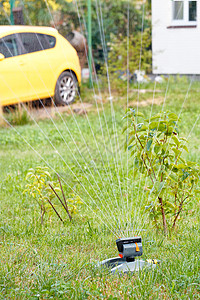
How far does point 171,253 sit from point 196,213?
2.62 ft

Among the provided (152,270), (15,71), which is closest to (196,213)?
(152,270)

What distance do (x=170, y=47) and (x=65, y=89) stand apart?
10.6 feet

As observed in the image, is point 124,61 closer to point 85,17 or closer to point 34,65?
point 85,17

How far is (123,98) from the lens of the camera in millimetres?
8102

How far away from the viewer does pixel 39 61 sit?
6629mm

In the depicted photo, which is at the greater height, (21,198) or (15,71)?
(15,71)

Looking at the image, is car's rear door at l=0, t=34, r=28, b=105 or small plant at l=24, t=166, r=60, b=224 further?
car's rear door at l=0, t=34, r=28, b=105

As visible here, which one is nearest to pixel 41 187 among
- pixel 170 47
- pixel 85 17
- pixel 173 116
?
pixel 173 116

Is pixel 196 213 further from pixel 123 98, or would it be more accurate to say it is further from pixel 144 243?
pixel 123 98

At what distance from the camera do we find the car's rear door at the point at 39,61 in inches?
258

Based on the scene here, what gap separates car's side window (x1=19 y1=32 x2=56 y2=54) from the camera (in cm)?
662

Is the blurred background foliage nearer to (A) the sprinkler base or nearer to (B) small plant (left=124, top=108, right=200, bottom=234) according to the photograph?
(B) small plant (left=124, top=108, right=200, bottom=234)

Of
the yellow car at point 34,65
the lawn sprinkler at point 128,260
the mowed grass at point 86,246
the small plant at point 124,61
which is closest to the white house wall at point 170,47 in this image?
the small plant at point 124,61

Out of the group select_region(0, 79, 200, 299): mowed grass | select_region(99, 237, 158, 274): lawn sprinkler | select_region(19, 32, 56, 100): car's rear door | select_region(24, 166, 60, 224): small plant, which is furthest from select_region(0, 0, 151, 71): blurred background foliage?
select_region(99, 237, 158, 274): lawn sprinkler
